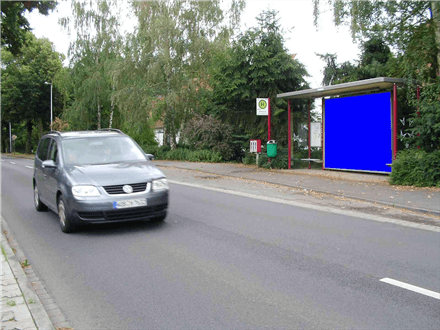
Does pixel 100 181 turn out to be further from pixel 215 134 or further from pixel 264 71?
pixel 215 134

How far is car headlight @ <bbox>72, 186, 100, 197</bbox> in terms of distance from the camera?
720cm

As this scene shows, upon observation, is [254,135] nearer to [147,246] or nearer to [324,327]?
[147,246]

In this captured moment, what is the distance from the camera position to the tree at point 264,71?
22.0 m

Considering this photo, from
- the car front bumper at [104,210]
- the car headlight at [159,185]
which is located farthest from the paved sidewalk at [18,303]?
the car headlight at [159,185]

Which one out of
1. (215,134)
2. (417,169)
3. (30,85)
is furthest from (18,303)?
(30,85)

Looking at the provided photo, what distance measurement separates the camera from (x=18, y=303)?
14.5 feet

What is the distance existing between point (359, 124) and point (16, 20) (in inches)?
542

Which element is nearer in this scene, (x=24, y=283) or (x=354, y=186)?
(x=24, y=283)

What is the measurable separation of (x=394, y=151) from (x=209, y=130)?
12.0 metres

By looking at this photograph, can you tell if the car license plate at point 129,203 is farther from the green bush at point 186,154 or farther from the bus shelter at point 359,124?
the green bush at point 186,154

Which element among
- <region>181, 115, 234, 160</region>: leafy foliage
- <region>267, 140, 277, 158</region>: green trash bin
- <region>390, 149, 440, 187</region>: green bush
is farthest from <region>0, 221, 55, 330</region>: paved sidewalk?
<region>181, 115, 234, 160</region>: leafy foliage

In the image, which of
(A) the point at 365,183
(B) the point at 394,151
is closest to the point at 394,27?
(B) the point at 394,151

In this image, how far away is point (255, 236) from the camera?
7.29 m

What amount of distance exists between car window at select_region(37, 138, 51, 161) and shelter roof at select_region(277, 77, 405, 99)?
963 cm
